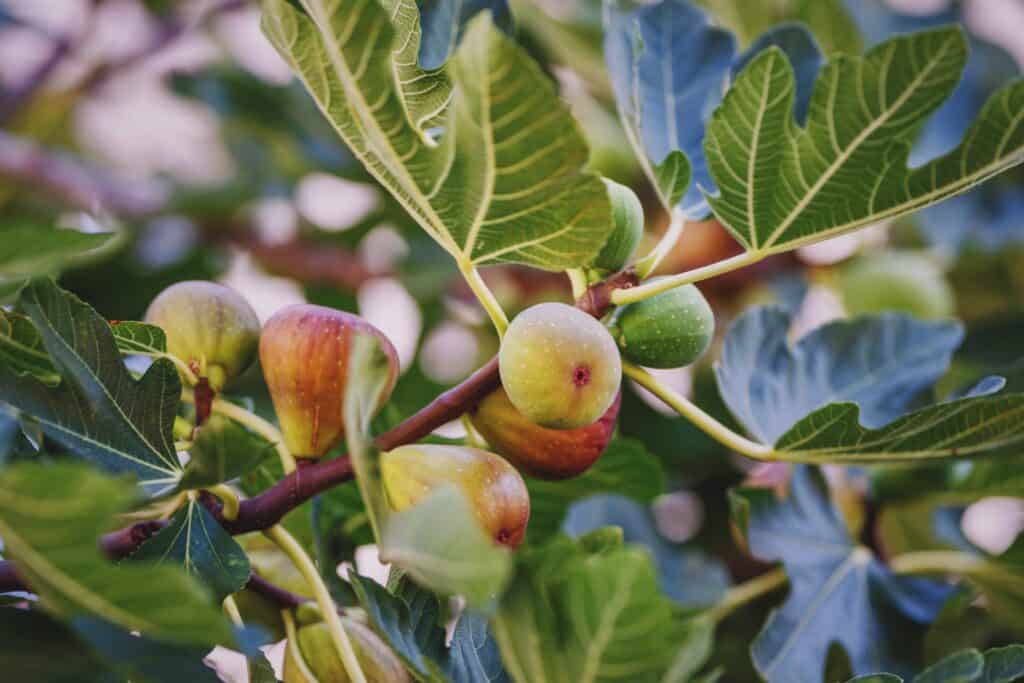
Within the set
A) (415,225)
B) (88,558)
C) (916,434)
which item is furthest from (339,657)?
(415,225)

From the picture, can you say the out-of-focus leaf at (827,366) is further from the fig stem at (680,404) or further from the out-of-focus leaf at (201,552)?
the out-of-focus leaf at (201,552)

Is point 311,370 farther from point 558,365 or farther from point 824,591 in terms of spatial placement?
point 824,591

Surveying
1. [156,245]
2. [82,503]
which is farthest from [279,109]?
[82,503]

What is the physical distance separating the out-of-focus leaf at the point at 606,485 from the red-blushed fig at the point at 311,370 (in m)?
0.31

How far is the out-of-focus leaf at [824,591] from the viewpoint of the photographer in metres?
0.95

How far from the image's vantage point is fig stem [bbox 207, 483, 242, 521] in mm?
659

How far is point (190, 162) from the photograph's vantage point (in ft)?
8.35

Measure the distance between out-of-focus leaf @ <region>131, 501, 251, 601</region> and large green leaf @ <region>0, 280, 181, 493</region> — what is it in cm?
4

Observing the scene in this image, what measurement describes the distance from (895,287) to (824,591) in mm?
681

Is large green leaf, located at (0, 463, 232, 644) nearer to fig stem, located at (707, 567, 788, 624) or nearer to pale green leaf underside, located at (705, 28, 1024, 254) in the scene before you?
pale green leaf underside, located at (705, 28, 1024, 254)

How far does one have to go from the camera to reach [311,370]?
681 millimetres

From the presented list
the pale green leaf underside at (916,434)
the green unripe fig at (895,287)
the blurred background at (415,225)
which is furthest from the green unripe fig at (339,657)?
the green unripe fig at (895,287)

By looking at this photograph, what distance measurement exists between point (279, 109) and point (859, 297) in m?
1.10

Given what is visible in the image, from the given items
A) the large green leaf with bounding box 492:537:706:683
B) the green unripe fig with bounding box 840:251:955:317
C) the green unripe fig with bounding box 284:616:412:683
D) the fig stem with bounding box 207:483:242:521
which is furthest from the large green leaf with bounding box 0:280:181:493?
the green unripe fig with bounding box 840:251:955:317
